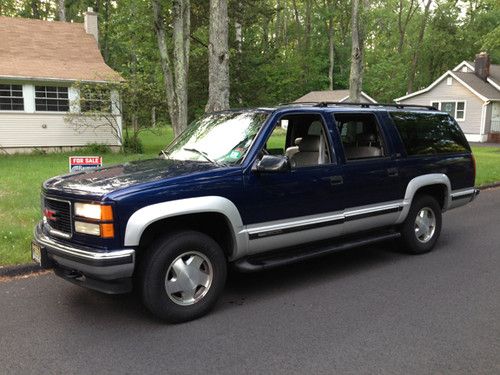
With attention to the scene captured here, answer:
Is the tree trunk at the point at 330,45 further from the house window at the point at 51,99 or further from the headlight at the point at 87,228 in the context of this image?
the headlight at the point at 87,228

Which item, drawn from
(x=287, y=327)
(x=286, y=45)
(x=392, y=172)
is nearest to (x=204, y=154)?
(x=287, y=327)

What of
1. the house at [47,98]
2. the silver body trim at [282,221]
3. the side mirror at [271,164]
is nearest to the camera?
the silver body trim at [282,221]

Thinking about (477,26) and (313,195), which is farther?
(477,26)

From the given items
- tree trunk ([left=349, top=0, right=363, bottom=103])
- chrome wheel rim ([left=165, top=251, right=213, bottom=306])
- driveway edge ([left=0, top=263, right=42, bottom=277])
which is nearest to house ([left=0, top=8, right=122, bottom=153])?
tree trunk ([left=349, top=0, right=363, bottom=103])

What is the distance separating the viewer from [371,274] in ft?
18.8

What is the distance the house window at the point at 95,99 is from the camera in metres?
20.4

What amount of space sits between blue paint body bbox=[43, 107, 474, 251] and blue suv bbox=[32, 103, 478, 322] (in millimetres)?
13

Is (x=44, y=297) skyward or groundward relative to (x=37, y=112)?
groundward

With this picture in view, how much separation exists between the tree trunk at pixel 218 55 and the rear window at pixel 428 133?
15.4 ft

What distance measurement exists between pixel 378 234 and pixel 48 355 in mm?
3964

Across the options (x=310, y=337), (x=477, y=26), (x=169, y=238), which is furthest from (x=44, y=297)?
(x=477, y=26)

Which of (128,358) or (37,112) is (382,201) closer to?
(128,358)

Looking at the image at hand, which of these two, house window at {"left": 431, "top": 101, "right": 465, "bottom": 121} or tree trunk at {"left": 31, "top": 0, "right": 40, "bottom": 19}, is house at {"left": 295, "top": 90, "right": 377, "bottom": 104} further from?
tree trunk at {"left": 31, "top": 0, "right": 40, "bottom": 19}

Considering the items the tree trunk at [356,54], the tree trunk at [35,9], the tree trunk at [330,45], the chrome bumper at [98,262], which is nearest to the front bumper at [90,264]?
the chrome bumper at [98,262]
